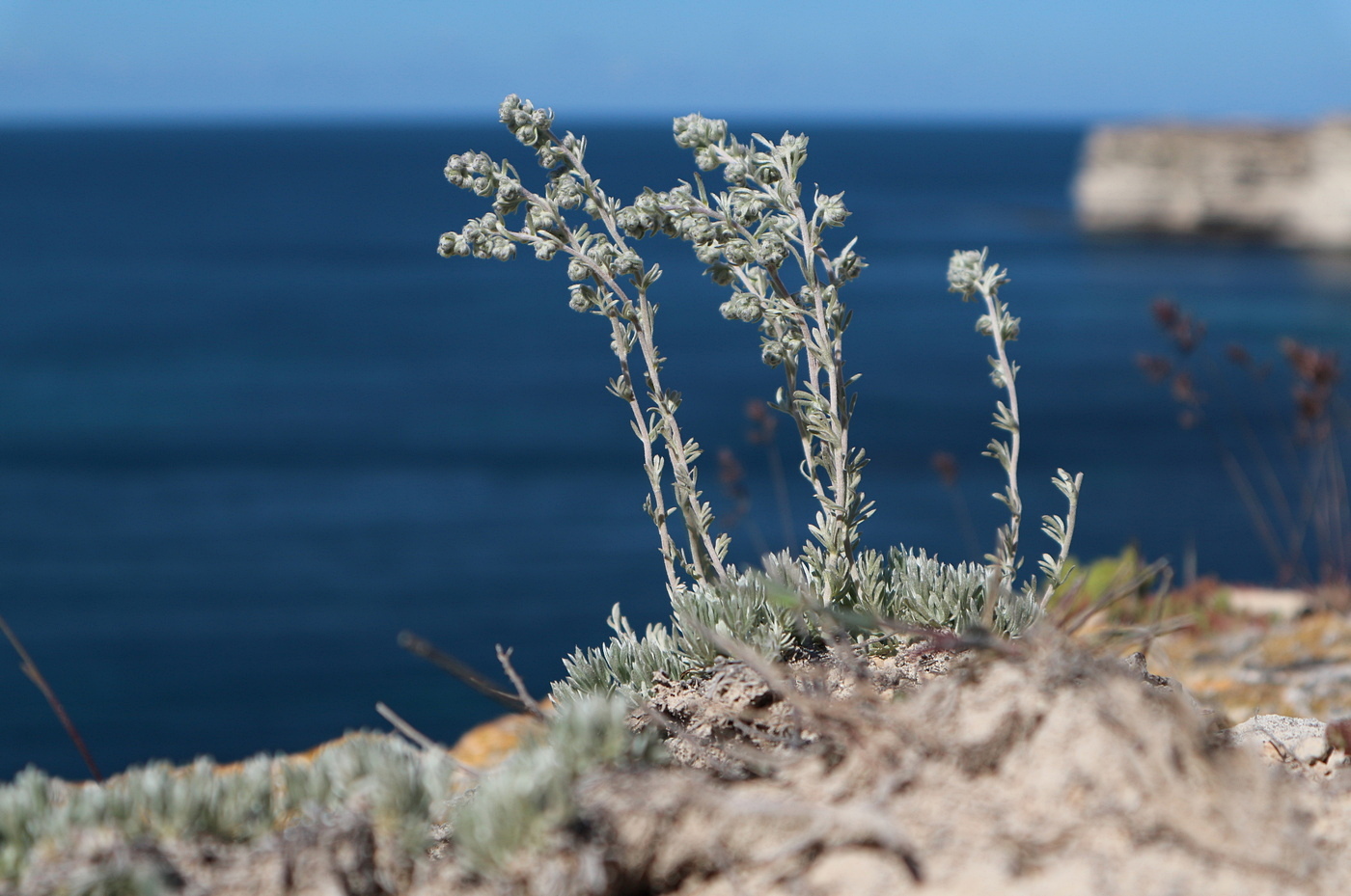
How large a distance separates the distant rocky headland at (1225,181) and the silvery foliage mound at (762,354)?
64486mm

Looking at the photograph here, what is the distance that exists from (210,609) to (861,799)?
21.3m

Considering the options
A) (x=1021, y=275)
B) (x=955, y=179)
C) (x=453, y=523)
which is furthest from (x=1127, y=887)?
(x=955, y=179)

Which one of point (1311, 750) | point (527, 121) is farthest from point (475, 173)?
point (1311, 750)

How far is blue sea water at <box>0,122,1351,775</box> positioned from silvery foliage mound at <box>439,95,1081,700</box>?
438 inches

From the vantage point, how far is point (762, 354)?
3.50 m

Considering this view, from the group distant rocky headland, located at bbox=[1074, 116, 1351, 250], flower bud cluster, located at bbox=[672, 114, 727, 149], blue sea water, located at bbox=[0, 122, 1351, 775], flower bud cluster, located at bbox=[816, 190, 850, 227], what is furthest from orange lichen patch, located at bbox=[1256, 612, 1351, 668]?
distant rocky headland, located at bbox=[1074, 116, 1351, 250]

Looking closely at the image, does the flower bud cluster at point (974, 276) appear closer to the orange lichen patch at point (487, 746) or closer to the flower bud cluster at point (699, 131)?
the flower bud cluster at point (699, 131)

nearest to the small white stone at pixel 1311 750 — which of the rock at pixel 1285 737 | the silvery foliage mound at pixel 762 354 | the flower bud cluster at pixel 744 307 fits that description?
the rock at pixel 1285 737

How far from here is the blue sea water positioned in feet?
61.5

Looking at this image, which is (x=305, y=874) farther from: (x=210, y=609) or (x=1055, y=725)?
(x=210, y=609)

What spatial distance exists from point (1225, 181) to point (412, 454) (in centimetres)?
5944

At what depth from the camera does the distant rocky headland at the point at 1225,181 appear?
210ft

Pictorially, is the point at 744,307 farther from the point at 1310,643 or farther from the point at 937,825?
the point at 1310,643

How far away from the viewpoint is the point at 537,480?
94.0 ft
